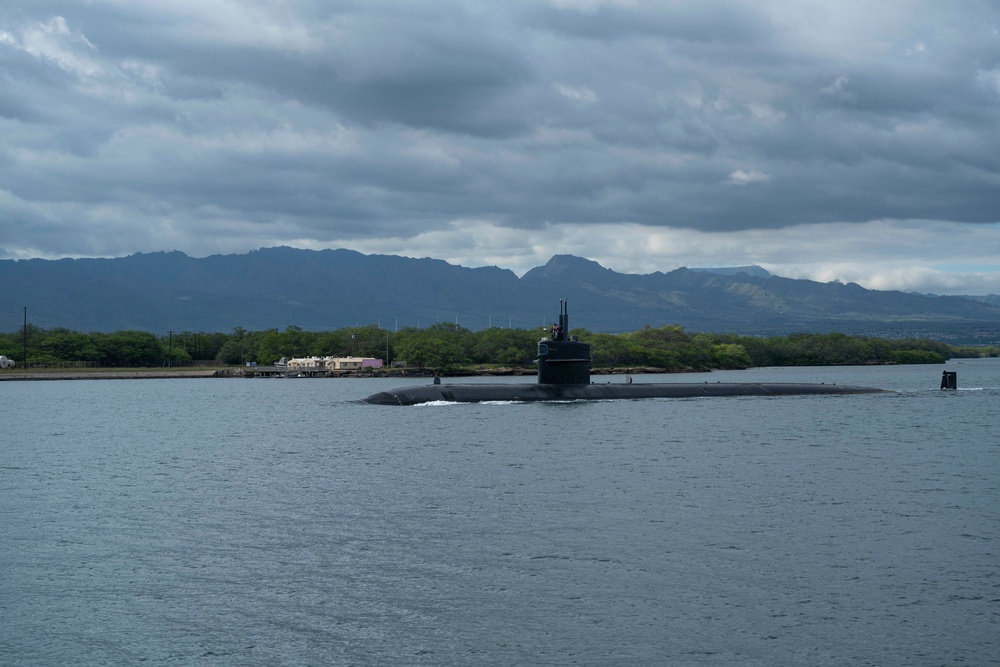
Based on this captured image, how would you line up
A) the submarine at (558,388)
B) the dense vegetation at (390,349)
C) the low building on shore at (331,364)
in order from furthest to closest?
the dense vegetation at (390,349) → the low building on shore at (331,364) → the submarine at (558,388)

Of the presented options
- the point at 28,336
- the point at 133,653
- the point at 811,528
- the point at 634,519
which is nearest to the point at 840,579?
the point at 811,528

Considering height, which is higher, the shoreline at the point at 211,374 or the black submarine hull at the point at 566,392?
the black submarine hull at the point at 566,392

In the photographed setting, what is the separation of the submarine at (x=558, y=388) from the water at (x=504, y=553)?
15.0 metres

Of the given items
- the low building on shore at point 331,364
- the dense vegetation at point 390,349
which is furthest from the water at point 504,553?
the dense vegetation at point 390,349

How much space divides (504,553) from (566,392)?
41.6 m

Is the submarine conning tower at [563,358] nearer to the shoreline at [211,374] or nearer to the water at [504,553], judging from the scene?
the water at [504,553]

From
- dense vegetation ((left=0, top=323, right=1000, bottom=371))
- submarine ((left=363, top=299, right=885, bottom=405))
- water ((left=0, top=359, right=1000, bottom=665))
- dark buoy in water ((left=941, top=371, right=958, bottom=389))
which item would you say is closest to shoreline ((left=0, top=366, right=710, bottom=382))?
dense vegetation ((left=0, top=323, right=1000, bottom=371))

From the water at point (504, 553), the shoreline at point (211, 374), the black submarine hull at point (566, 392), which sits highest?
the black submarine hull at point (566, 392)

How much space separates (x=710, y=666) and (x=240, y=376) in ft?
505

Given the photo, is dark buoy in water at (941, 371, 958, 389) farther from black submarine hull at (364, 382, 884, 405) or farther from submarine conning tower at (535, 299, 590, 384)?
submarine conning tower at (535, 299, 590, 384)

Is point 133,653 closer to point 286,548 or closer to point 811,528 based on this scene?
point 286,548

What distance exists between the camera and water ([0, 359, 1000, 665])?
17.2 meters

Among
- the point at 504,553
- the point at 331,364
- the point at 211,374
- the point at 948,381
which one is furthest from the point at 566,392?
the point at 331,364

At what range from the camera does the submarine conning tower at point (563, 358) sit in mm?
62688
